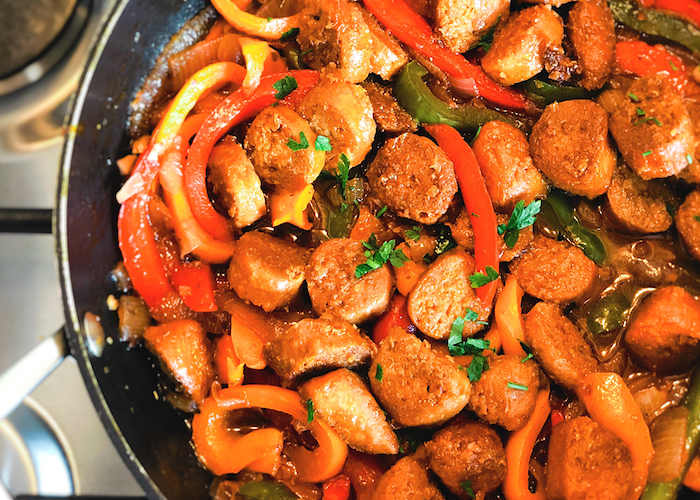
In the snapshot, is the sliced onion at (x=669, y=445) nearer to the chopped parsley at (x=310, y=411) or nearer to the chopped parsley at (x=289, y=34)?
the chopped parsley at (x=310, y=411)

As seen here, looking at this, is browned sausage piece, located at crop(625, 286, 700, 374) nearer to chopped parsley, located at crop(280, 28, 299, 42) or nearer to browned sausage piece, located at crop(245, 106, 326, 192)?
browned sausage piece, located at crop(245, 106, 326, 192)

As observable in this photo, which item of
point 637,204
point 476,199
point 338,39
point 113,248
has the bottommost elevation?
point 637,204

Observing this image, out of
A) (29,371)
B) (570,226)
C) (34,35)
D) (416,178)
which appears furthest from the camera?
(34,35)

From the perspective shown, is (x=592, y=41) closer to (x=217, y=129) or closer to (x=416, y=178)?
(x=416, y=178)

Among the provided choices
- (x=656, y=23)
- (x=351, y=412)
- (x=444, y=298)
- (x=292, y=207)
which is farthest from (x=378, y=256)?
Result: (x=656, y=23)

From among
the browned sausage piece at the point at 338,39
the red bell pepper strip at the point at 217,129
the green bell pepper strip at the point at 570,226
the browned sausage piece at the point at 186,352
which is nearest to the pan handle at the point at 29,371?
the browned sausage piece at the point at 186,352
